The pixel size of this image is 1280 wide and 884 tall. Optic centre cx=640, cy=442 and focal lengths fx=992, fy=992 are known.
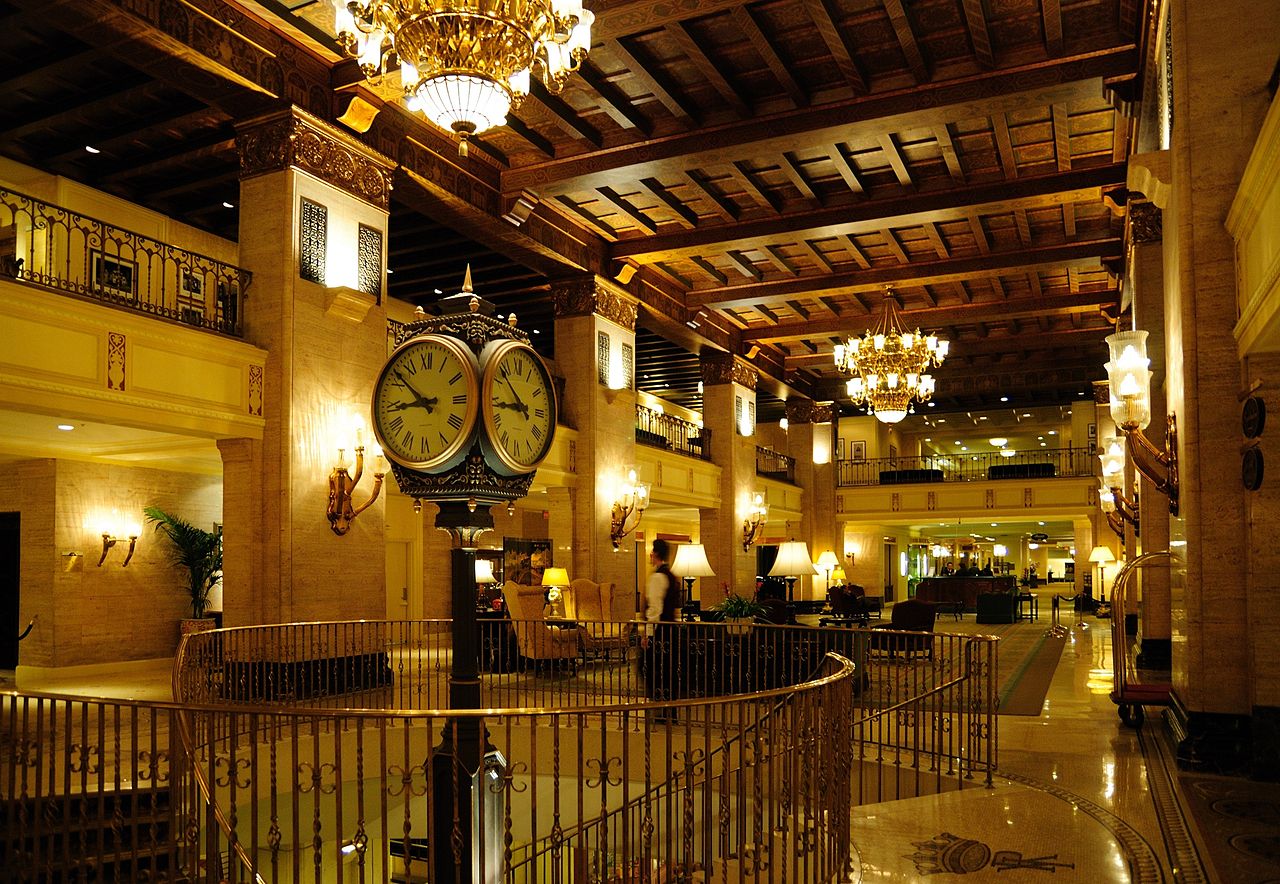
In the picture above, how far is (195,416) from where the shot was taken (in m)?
8.73

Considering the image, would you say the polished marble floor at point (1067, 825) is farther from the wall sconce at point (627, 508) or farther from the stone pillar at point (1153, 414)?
the wall sconce at point (627, 508)

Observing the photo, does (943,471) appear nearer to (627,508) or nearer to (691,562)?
(627,508)

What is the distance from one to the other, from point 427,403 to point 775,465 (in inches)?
881

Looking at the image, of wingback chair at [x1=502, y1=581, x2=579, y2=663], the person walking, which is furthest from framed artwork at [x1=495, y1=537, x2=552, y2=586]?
the person walking

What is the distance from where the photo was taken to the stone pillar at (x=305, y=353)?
30.2 ft

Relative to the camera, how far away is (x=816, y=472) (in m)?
25.1

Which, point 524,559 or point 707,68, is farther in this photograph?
point 524,559

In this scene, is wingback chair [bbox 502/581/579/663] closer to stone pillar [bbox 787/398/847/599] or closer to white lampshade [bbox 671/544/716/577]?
white lampshade [bbox 671/544/716/577]

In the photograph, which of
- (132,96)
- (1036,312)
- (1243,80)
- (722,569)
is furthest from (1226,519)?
(722,569)

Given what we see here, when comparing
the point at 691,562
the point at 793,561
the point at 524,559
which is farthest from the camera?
the point at 524,559

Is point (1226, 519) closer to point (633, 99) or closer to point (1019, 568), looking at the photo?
point (633, 99)

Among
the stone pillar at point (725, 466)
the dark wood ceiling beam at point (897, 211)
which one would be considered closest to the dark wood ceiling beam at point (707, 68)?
the dark wood ceiling beam at point (897, 211)

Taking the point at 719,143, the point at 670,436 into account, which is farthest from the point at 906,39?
the point at 670,436

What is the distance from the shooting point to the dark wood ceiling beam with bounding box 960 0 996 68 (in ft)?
27.8
